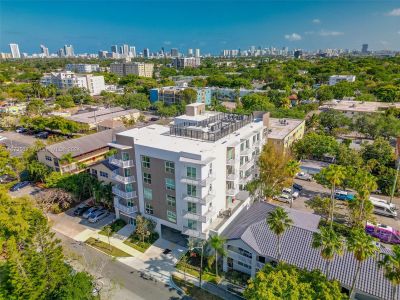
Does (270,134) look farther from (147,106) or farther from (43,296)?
(147,106)

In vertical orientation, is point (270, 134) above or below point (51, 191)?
above

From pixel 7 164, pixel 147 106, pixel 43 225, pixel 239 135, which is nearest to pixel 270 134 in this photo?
pixel 239 135

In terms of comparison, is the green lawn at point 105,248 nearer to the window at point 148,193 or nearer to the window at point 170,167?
the window at point 148,193

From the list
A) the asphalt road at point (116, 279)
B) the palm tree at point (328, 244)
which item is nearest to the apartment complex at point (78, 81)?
the asphalt road at point (116, 279)

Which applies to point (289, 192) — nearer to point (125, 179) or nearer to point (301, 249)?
point (301, 249)

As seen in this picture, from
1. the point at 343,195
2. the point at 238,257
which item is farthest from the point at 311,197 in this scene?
the point at 238,257

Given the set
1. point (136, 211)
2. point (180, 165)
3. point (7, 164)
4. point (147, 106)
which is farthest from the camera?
point (147, 106)
